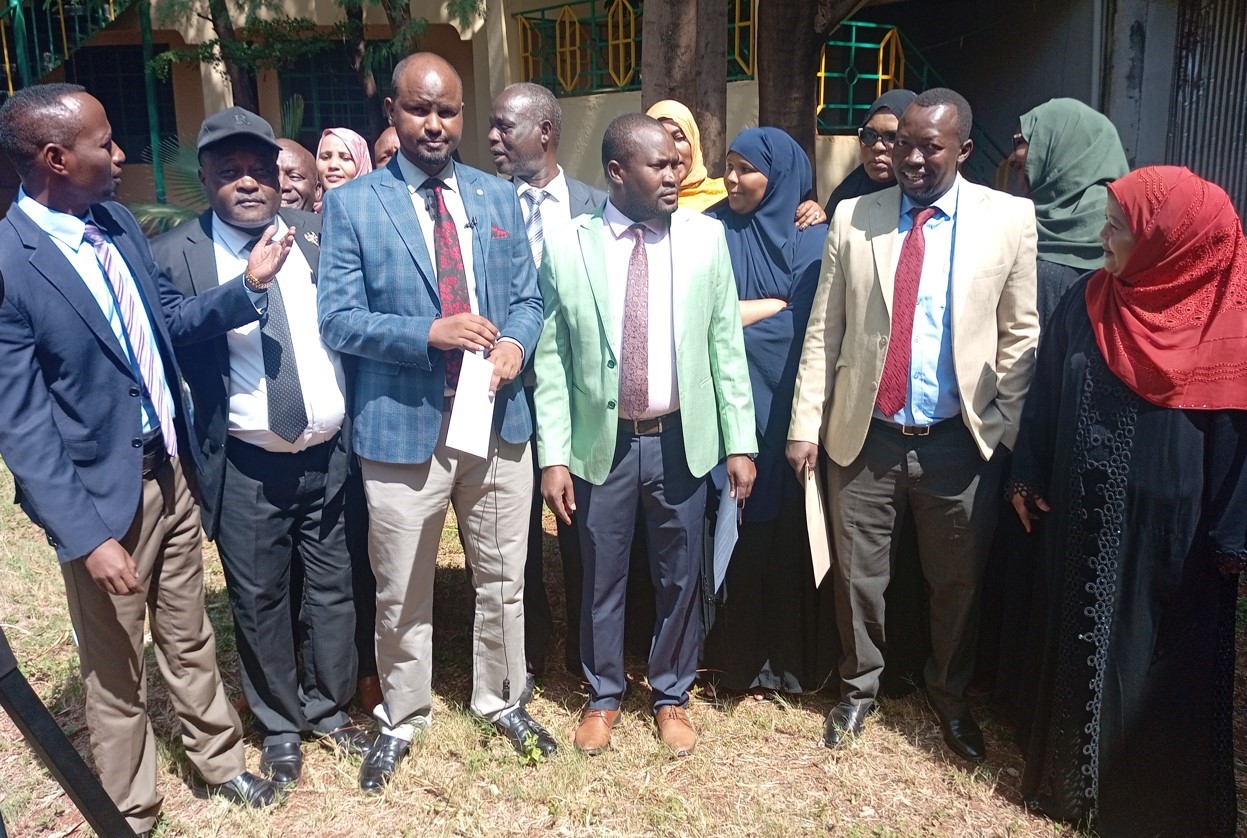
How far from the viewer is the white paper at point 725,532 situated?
3.54m

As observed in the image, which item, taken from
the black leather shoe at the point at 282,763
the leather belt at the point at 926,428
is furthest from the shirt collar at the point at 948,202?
the black leather shoe at the point at 282,763

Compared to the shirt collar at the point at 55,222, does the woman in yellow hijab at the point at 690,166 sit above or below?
above

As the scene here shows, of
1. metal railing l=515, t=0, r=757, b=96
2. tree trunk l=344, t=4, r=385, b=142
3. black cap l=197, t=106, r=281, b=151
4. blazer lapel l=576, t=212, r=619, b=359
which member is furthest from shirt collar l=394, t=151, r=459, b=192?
tree trunk l=344, t=4, r=385, b=142

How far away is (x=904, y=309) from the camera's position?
3.30m

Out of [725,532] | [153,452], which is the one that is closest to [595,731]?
[725,532]

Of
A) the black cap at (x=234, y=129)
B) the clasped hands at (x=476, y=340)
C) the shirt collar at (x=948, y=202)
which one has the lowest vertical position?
the clasped hands at (x=476, y=340)

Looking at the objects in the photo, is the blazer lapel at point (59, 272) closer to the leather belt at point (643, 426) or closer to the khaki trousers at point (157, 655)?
the khaki trousers at point (157, 655)

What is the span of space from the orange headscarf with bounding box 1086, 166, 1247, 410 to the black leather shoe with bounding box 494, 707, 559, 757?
2238mm

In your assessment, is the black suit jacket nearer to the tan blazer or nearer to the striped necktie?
the striped necktie

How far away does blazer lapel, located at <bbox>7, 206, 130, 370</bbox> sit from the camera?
2686 mm

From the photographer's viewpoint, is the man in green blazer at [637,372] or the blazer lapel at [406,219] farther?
the man in green blazer at [637,372]

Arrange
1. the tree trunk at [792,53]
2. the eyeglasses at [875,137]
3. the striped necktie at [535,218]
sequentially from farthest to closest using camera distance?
the tree trunk at [792,53], the eyeglasses at [875,137], the striped necktie at [535,218]

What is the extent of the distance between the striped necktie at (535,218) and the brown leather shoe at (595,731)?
5.57ft

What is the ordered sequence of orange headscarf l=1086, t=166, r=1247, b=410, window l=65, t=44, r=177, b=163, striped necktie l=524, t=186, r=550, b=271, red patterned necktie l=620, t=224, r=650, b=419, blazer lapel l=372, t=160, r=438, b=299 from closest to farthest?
orange headscarf l=1086, t=166, r=1247, b=410 < blazer lapel l=372, t=160, r=438, b=299 < red patterned necktie l=620, t=224, r=650, b=419 < striped necktie l=524, t=186, r=550, b=271 < window l=65, t=44, r=177, b=163
